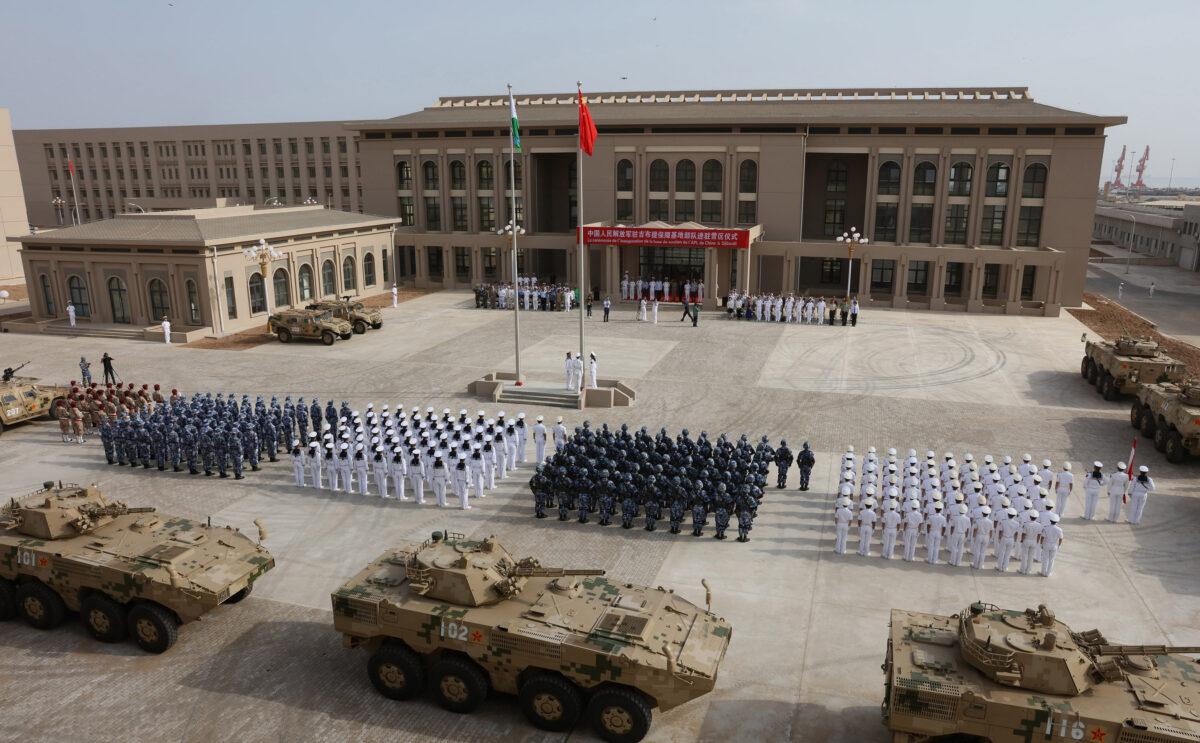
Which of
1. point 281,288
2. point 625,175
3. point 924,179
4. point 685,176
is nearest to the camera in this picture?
point 281,288

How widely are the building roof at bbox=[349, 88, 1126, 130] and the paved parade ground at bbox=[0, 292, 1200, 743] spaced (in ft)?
50.1

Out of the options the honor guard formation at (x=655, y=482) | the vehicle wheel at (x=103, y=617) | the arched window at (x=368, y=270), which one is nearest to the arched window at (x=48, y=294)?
the arched window at (x=368, y=270)

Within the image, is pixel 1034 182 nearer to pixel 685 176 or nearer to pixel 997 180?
pixel 997 180

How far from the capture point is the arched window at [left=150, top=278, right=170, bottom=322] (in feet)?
114

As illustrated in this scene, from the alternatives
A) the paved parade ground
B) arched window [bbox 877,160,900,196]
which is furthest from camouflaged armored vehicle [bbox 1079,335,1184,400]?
arched window [bbox 877,160,900,196]

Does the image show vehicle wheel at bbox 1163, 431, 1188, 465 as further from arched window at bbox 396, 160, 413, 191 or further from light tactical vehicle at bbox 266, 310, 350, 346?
arched window at bbox 396, 160, 413, 191

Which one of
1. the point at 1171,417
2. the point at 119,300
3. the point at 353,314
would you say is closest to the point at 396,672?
the point at 1171,417

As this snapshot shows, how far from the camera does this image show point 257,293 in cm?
3700

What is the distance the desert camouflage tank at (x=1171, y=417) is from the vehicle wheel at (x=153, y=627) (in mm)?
21192

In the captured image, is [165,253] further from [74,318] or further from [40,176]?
[40,176]

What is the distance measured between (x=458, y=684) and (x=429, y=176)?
42448mm

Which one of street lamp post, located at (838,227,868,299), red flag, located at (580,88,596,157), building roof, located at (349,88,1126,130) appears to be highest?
building roof, located at (349,88,1126,130)

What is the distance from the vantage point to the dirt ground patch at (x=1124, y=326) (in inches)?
1191

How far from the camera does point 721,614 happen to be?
12758 mm
